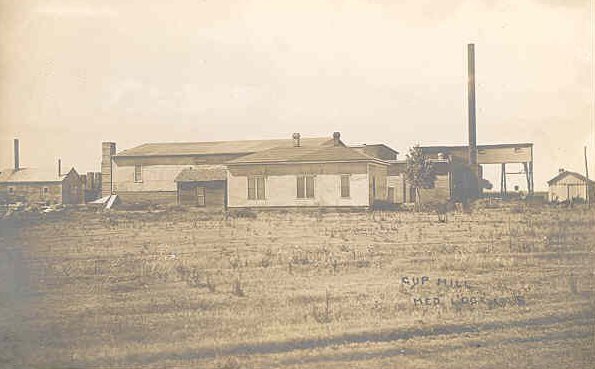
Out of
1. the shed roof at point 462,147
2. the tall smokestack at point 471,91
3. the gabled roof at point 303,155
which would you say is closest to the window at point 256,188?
the gabled roof at point 303,155

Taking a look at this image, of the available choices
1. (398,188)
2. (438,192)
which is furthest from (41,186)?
(438,192)

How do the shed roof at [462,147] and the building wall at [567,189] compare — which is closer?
the shed roof at [462,147]

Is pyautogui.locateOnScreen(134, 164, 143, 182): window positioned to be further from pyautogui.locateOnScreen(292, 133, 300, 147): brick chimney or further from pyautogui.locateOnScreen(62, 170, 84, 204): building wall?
pyautogui.locateOnScreen(292, 133, 300, 147): brick chimney

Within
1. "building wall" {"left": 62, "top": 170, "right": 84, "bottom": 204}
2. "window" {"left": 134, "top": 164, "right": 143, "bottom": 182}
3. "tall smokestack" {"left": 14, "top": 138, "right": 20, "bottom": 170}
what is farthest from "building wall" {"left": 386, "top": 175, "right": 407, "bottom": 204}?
"tall smokestack" {"left": 14, "top": 138, "right": 20, "bottom": 170}

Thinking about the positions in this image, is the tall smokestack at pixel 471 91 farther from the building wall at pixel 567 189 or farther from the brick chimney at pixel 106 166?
the brick chimney at pixel 106 166

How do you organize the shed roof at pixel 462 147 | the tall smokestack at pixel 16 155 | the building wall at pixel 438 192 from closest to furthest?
the tall smokestack at pixel 16 155 → the shed roof at pixel 462 147 → the building wall at pixel 438 192

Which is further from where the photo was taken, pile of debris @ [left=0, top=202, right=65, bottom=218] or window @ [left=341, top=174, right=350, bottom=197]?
window @ [left=341, top=174, right=350, bottom=197]

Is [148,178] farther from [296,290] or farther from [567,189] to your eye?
[567,189]

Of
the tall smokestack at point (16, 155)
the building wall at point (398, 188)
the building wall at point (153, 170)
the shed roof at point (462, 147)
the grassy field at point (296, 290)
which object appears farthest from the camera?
the building wall at point (398, 188)
